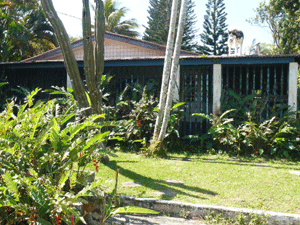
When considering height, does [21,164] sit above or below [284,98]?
below

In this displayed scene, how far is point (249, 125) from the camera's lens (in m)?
7.55

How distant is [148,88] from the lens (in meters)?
8.90

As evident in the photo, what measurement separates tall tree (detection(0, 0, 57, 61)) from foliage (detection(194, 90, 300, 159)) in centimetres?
1406

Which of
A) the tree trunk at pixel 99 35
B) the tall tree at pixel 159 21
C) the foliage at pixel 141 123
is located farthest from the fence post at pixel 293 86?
the tall tree at pixel 159 21

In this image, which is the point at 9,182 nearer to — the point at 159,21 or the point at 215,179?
the point at 215,179

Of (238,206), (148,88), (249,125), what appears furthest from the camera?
(148,88)

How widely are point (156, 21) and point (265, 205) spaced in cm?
2374

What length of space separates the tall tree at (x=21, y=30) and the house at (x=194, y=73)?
4.44 metres

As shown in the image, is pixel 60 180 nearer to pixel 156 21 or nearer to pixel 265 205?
pixel 265 205

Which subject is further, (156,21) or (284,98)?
(156,21)

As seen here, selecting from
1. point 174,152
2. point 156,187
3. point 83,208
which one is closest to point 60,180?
point 83,208

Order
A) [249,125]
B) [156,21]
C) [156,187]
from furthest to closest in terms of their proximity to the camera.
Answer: [156,21]
[249,125]
[156,187]

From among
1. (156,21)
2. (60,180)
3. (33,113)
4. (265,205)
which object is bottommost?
(265,205)

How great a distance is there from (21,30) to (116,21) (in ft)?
33.9
